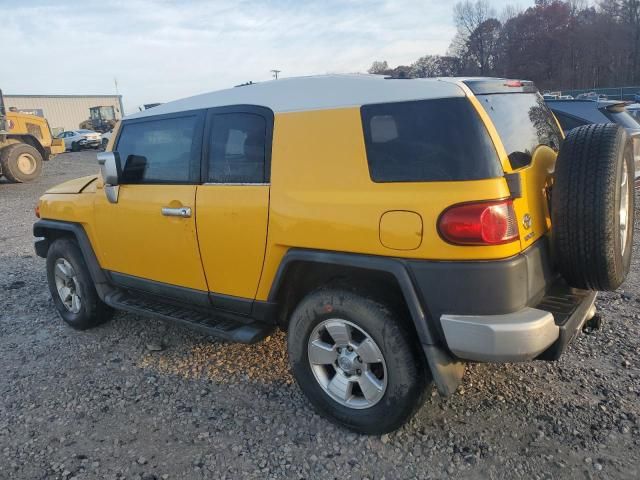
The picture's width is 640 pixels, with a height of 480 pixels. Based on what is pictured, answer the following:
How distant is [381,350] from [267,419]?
0.89 meters

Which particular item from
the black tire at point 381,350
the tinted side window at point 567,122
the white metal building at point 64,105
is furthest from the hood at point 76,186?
the white metal building at point 64,105

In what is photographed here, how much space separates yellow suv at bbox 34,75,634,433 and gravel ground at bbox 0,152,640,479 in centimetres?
26

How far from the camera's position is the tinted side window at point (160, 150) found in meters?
3.35

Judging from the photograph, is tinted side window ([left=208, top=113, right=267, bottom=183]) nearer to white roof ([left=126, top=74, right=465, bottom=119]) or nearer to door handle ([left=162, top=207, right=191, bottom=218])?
white roof ([left=126, top=74, right=465, bottom=119])

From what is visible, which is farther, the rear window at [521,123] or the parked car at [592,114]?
the parked car at [592,114]

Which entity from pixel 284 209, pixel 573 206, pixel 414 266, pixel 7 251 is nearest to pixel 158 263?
pixel 284 209

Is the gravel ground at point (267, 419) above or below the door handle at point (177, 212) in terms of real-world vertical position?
below

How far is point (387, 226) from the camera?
7.86 feet

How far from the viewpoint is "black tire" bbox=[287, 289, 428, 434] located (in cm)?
253

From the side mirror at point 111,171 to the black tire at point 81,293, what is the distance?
857 millimetres

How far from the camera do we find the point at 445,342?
2379mm

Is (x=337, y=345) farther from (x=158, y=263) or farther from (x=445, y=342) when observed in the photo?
(x=158, y=263)

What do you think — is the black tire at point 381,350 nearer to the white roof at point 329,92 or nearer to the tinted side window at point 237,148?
the tinted side window at point 237,148

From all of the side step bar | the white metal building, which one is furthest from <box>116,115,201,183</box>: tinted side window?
the white metal building
